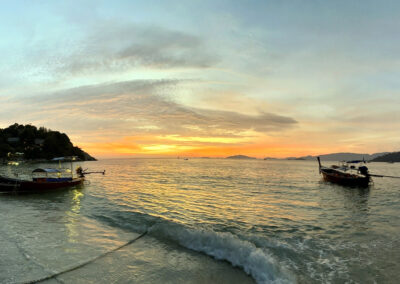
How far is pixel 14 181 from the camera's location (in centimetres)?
2816

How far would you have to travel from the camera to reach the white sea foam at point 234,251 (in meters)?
8.45

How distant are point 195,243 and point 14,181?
92.7ft

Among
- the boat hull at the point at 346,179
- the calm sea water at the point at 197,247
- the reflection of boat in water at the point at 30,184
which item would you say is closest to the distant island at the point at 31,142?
the reflection of boat in water at the point at 30,184

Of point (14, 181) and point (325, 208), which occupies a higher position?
point (14, 181)

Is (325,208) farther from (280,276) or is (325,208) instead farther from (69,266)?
(69,266)

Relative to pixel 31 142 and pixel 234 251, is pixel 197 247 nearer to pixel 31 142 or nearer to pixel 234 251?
pixel 234 251

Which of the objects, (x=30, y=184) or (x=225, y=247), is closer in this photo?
(x=225, y=247)

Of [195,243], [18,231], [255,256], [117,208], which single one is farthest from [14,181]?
[255,256]

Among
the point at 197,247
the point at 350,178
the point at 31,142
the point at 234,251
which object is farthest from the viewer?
the point at 31,142

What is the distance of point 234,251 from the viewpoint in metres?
10.3

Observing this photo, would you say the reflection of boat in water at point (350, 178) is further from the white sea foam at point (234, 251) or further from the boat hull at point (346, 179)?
the white sea foam at point (234, 251)

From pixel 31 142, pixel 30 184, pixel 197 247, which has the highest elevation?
pixel 31 142

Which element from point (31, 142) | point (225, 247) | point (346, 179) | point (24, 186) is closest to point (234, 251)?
point (225, 247)

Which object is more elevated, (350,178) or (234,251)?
(234,251)
